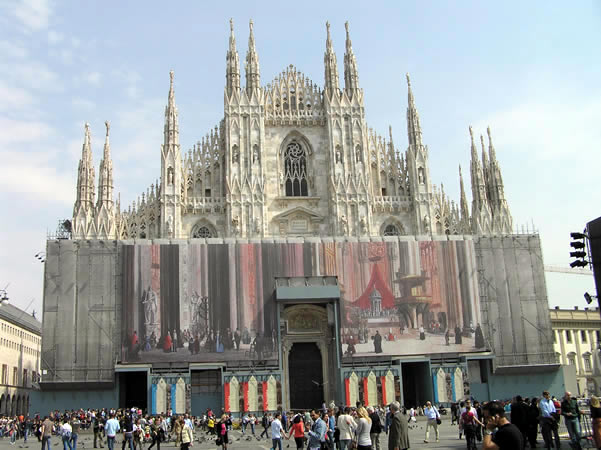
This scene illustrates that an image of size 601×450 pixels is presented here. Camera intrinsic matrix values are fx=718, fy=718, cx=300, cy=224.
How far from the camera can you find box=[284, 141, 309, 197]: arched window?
46031mm

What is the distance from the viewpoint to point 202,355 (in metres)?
37.5

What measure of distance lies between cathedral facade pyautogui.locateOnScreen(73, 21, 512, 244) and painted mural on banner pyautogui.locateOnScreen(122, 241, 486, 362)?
3.43m

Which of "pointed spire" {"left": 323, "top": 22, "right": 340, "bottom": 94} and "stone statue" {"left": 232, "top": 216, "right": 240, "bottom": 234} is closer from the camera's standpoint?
"stone statue" {"left": 232, "top": 216, "right": 240, "bottom": 234}

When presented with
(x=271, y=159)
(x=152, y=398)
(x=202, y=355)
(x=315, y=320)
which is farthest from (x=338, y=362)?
(x=271, y=159)

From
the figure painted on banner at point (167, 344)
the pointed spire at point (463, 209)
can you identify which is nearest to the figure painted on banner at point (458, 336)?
the pointed spire at point (463, 209)

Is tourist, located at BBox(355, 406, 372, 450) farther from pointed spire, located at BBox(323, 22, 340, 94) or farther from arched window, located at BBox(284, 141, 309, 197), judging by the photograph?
pointed spire, located at BBox(323, 22, 340, 94)

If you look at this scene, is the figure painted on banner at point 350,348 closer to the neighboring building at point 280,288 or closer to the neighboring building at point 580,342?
the neighboring building at point 280,288

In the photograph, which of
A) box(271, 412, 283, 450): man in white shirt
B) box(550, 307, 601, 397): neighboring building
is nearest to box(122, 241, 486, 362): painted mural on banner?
box(271, 412, 283, 450): man in white shirt

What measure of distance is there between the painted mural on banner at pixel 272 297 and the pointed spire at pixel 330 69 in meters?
12.0

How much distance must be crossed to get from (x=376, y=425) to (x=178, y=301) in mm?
22394

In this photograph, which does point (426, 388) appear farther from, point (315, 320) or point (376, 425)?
point (376, 425)

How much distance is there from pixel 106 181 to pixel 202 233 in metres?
6.47

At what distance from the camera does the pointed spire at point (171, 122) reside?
4431 cm

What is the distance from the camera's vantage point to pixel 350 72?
156 feet
